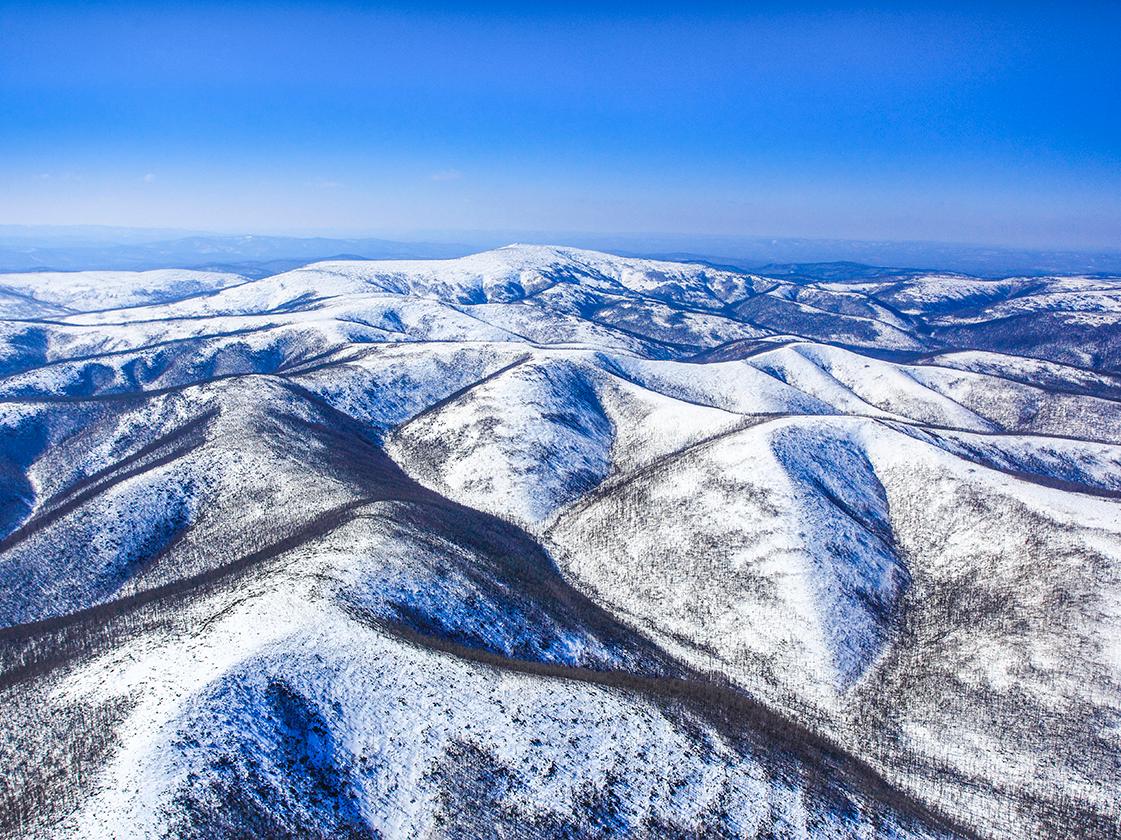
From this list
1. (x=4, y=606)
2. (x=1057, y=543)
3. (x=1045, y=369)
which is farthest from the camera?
(x=1045, y=369)

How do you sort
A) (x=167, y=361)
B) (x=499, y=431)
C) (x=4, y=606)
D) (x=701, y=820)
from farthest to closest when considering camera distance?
1. (x=167, y=361)
2. (x=499, y=431)
3. (x=4, y=606)
4. (x=701, y=820)

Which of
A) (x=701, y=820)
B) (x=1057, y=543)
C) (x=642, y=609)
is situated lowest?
(x=642, y=609)

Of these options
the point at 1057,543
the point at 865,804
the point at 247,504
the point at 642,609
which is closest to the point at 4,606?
the point at 247,504

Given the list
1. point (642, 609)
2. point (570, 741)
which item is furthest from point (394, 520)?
point (570, 741)

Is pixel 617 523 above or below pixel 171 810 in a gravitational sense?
below

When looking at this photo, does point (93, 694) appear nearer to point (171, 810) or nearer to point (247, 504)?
point (171, 810)

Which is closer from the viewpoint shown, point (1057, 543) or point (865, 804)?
point (865, 804)

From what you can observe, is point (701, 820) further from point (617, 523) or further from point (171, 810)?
point (617, 523)
